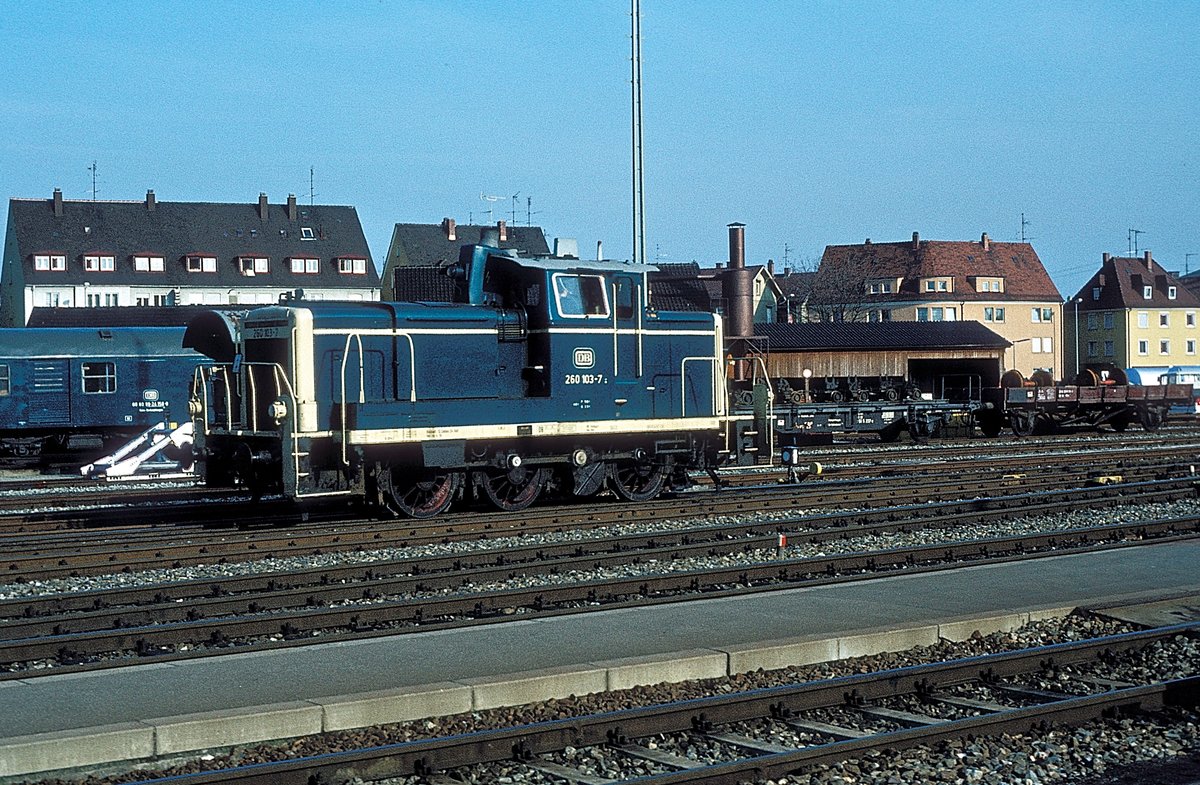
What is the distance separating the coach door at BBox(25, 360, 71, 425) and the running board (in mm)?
2448

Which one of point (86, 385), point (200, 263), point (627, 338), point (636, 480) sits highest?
point (200, 263)

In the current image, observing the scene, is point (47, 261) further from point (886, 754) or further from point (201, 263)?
point (886, 754)

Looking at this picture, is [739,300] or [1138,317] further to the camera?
[1138,317]

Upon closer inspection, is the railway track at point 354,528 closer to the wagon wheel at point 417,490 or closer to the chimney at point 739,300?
the wagon wheel at point 417,490

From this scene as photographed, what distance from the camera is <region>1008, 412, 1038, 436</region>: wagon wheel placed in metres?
38.9

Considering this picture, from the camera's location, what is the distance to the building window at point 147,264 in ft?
237

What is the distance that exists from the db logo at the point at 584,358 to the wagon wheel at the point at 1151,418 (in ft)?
98.7

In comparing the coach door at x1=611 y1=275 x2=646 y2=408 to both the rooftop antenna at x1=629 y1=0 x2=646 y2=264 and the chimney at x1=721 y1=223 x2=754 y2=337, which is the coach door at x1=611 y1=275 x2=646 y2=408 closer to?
the rooftop antenna at x1=629 y1=0 x2=646 y2=264

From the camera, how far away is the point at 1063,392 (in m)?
39.7

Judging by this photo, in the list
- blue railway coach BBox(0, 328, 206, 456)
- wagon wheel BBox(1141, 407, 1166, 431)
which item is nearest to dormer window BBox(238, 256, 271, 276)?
blue railway coach BBox(0, 328, 206, 456)

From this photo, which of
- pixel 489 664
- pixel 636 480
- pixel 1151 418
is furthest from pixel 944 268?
pixel 489 664

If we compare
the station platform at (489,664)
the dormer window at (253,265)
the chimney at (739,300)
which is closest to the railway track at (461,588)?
the station platform at (489,664)

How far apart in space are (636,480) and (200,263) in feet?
196

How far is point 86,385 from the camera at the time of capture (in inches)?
1161
